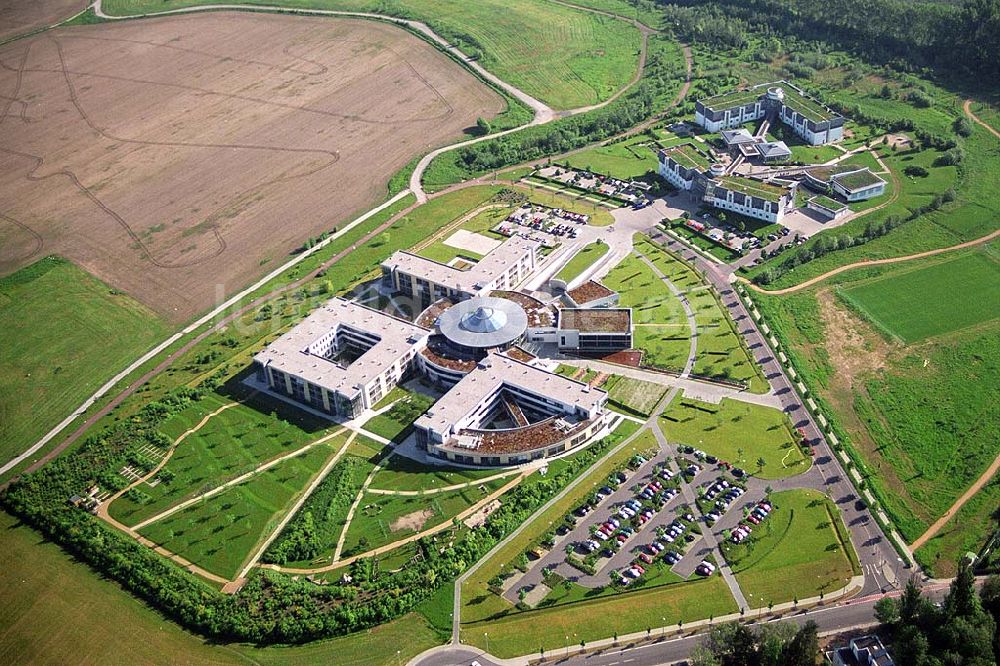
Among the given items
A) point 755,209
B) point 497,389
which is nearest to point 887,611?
point 497,389

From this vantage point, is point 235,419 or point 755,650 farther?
point 235,419

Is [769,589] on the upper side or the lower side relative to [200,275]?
upper

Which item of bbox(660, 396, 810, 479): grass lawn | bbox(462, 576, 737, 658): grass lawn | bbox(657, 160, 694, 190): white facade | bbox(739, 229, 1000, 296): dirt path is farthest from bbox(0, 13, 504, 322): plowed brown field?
bbox(462, 576, 737, 658): grass lawn

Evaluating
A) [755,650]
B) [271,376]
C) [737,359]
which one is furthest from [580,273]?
[755,650]

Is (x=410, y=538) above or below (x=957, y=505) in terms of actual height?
below

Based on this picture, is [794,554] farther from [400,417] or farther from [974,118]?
[974,118]

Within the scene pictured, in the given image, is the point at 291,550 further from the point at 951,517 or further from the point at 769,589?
the point at 951,517

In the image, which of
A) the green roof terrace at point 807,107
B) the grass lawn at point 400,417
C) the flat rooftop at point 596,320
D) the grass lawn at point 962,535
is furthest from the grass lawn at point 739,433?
the green roof terrace at point 807,107

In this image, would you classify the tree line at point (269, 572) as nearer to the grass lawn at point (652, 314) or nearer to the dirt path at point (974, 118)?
the grass lawn at point (652, 314)
